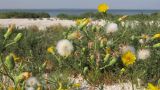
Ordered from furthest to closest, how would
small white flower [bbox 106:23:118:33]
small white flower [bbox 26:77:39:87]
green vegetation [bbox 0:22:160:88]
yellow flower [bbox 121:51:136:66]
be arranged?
small white flower [bbox 106:23:118:33] → green vegetation [bbox 0:22:160:88] → yellow flower [bbox 121:51:136:66] → small white flower [bbox 26:77:39:87]

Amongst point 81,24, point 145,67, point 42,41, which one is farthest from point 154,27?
point 81,24

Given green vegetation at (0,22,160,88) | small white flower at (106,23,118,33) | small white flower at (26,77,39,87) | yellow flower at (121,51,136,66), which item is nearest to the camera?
small white flower at (26,77,39,87)

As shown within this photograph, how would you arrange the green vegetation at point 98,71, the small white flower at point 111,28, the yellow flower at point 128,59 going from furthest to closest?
the small white flower at point 111,28 < the green vegetation at point 98,71 < the yellow flower at point 128,59

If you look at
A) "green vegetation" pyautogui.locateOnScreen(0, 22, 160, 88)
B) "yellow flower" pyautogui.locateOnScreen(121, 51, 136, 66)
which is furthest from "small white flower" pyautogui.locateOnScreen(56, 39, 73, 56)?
"yellow flower" pyautogui.locateOnScreen(121, 51, 136, 66)

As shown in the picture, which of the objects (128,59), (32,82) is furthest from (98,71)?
(32,82)

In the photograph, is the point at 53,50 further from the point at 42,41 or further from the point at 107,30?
the point at 42,41

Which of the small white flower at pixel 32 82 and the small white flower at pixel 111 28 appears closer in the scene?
the small white flower at pixel 32 82

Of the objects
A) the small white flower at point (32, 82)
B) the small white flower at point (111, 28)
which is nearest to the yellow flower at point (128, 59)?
the small white flower at point (32, 82)

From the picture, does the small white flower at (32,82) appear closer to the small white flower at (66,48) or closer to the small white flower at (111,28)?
the small white flower at (66,48)

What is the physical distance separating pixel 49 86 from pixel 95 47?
1.72ft

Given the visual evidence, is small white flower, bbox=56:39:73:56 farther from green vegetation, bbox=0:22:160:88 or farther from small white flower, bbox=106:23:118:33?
small white flower, bbox=106:23:118:33

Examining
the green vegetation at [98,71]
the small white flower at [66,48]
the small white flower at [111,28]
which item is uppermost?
the small white flower at [111,28]

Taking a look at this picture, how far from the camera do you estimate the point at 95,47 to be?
3111 millimetres

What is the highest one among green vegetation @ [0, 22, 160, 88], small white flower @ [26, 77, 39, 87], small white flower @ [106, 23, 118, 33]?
small white flower @ [106, 23, 118, 33]
